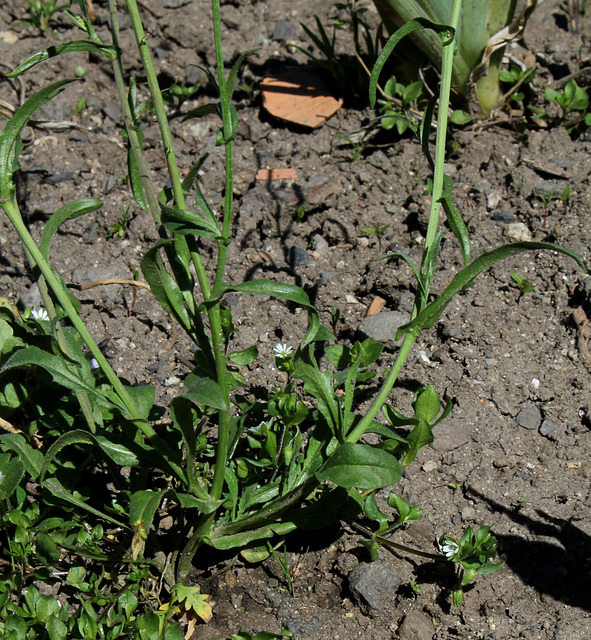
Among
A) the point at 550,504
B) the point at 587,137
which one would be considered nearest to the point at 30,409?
the point at 550,504

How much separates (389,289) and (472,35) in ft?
3.76

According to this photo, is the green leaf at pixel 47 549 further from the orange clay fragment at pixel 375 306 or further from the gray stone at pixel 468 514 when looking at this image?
the orange clay fragment at pixel 375 306

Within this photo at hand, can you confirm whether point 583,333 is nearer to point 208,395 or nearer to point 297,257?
point 297,257

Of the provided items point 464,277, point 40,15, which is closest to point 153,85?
point 464,277

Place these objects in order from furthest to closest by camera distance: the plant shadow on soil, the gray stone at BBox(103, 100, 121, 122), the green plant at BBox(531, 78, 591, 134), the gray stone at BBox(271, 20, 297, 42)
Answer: the gray stone at BBox(271, 20, 297, 42), the gray stone at BBox(103, 100, 121, 122), the green plant at BBox(531, 78, 591, 134), the plant shadow on soil

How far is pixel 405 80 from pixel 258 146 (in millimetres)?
716

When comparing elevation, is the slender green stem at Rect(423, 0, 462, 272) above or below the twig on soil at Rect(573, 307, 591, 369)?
above

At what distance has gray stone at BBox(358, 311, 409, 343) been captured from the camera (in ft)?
7.72

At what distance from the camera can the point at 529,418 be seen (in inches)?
85.4

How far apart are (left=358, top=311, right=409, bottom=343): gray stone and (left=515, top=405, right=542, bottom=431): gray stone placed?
48cm

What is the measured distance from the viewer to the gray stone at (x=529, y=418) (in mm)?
2156

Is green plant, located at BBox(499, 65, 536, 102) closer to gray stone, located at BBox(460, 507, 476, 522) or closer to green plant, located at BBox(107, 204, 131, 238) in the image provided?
green plant, located at BBox(107, 204, 131, 238)

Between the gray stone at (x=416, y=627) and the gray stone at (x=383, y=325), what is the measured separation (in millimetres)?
886

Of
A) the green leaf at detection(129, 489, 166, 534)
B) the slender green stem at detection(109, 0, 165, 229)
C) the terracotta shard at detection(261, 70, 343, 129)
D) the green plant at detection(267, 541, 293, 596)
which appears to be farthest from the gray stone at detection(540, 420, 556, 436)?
the terracotta shard at detection(261, 70, 343, 129)
